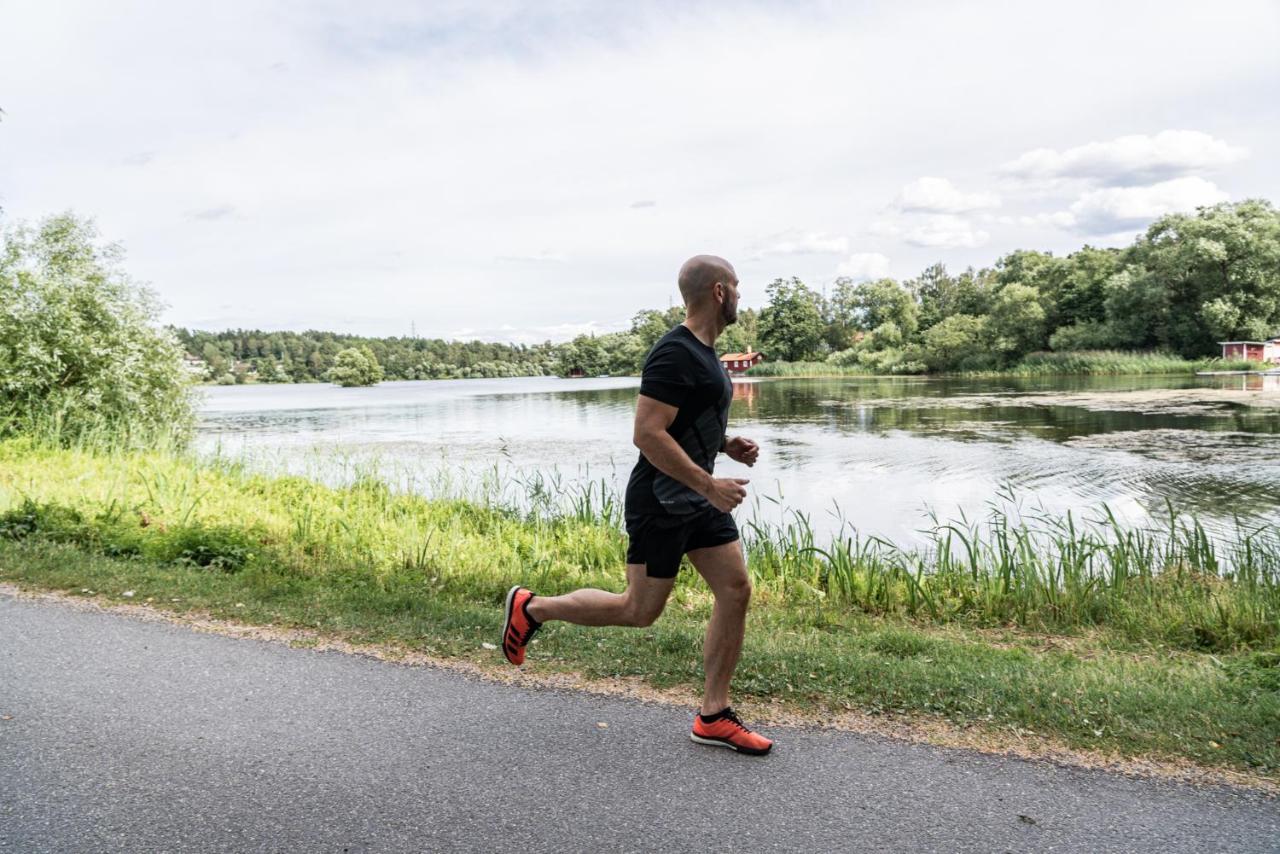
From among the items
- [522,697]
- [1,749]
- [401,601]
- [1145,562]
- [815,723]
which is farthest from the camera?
[1145,562]

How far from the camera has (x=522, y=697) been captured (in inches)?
154

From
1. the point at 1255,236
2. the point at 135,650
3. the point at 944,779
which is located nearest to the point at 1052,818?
the point at 944,779

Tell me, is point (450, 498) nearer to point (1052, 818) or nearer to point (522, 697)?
point (522, 697)

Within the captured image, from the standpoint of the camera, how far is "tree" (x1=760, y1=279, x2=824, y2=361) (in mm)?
105875

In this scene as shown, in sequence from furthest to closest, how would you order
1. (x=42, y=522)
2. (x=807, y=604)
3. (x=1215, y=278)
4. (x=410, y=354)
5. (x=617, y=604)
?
(x=410, y=354), (x=1215, y=278), (x=42, y=522), (x=807, y=604), (x=617, y=604)

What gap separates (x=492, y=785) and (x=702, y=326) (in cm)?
192

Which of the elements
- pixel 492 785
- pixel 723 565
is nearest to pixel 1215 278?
pixel 723 565

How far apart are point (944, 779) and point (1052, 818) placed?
0.38m

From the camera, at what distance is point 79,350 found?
15.7 meters

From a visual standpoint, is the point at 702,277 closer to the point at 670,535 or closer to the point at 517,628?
the point at 670,535

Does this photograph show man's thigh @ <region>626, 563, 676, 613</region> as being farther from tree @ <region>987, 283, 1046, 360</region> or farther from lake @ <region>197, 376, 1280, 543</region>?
tree @ <region>987, 283, 1046, 360</region>

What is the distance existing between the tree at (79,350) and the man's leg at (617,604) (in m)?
13.1

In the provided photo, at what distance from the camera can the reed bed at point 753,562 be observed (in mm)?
6234

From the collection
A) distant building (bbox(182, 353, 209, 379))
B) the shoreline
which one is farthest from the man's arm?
distant building (bbox(182, 353, 209, 379))
